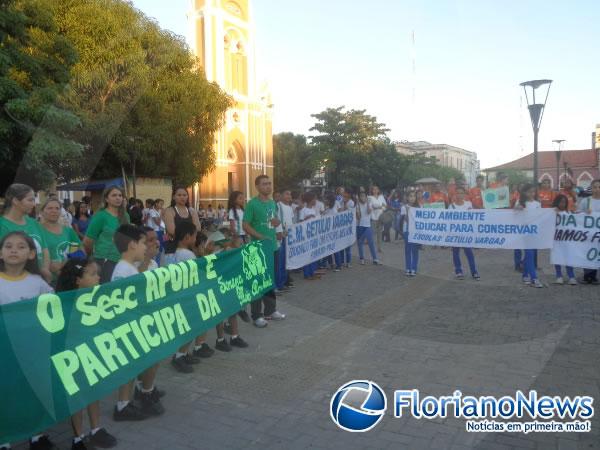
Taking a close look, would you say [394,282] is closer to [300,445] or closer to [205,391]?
[205,391]

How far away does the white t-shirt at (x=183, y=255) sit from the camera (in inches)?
201

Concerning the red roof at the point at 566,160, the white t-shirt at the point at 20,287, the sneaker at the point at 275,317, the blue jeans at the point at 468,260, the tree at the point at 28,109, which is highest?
the red roof at the point at 566,160

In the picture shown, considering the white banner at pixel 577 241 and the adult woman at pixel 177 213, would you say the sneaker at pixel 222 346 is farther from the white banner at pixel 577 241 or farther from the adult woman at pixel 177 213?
the white banner at pixel 577 241

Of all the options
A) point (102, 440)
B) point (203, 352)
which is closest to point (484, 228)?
point (203, 352)

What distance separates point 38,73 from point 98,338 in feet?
43.0

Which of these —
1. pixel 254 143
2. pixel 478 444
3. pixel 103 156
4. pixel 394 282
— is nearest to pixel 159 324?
pixel 478 444

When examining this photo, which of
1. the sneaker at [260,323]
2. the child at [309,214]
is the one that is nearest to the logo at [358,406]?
the sneaker at [260,323]

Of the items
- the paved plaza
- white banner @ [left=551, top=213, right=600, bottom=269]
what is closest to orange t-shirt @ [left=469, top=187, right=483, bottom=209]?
white banner @ [left=551, top=213, right=600, bottom=269]

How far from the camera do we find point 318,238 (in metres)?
10.5

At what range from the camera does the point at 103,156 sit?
23.6 metres

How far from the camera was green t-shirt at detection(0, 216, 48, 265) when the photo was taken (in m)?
4.63

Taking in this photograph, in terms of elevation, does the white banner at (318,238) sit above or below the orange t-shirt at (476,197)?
below

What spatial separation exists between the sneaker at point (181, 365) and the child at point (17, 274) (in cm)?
159

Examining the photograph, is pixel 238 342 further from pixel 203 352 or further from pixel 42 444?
pixel 42 444
